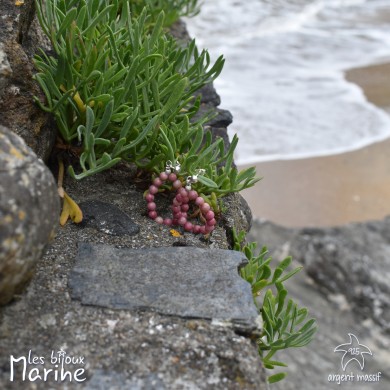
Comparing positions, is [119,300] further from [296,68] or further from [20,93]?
[296,68]

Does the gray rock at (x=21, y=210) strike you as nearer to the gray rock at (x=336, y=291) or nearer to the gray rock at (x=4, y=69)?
the gray rock at (x=4, y=69)

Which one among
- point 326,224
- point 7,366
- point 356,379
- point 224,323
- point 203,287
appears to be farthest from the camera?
point 326,224

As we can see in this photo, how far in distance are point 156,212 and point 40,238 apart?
2.34 ft

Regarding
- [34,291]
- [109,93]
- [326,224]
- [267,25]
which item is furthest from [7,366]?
[267,25]

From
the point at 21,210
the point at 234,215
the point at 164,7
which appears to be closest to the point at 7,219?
the point at 21,210

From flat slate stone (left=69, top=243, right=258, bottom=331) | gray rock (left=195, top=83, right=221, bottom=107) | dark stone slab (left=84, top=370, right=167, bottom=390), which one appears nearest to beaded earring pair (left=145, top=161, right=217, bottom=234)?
flat slate stone (left=69, top=243, right=258, bottom=331)

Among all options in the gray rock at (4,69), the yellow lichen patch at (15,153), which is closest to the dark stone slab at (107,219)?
the gray rock at (4,69)

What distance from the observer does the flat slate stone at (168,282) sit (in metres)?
1.64

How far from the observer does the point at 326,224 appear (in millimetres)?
5984

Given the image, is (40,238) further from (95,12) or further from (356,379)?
(356,379)

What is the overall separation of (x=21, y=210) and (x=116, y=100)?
783mm

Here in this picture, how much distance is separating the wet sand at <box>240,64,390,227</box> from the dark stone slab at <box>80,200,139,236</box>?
408 cm

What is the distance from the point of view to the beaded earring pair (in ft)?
6.82

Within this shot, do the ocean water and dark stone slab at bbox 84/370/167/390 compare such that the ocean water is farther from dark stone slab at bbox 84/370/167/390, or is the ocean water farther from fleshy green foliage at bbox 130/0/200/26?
dark stone slab at bbox 84/370/167/390
